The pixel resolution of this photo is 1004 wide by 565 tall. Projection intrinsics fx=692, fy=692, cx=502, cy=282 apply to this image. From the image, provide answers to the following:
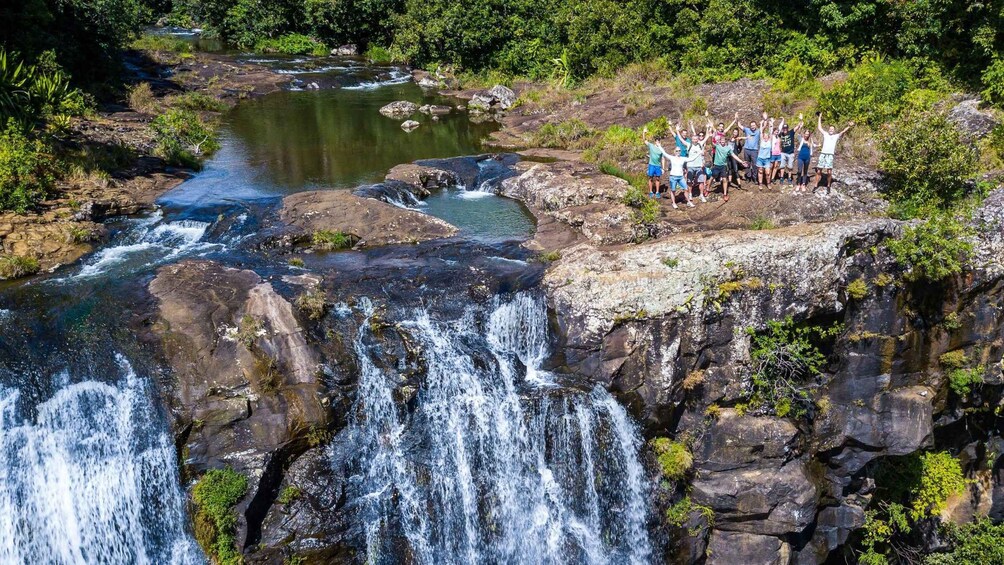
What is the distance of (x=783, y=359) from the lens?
14445 millimetres

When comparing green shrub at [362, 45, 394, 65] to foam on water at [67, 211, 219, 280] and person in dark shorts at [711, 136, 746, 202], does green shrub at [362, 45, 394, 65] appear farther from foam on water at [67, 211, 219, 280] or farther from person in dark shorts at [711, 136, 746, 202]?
person in dark shorts at [711, 136, 746, 202]

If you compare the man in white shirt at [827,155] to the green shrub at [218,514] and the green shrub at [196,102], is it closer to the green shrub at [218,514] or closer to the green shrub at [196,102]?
the green shrub at [218,514]

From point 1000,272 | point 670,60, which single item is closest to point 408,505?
point 1000,272

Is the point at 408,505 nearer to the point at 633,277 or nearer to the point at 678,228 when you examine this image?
the point at 633,277

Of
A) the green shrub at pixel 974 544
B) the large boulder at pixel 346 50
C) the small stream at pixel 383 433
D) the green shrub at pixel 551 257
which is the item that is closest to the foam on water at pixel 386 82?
the large boulder at pixel 346 50

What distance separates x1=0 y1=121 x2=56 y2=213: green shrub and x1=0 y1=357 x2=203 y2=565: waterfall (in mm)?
8766

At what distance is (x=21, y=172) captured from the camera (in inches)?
770

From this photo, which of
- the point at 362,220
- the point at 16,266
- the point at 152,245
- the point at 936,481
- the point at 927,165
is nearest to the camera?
the point at 936,481

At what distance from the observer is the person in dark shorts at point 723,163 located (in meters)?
19.3

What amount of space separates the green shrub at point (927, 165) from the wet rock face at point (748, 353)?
2.72 metres

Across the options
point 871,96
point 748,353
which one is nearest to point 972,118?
point 871,96

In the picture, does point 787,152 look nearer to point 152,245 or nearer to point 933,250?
point 933,250

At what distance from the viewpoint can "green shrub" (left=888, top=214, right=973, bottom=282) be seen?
14586 mm

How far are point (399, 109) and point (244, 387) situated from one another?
2713cm
